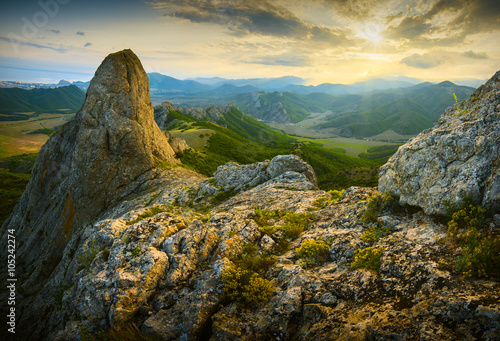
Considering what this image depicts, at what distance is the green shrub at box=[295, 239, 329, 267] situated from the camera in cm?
1039

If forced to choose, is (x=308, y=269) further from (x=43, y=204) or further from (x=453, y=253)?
(x=43, y=204)

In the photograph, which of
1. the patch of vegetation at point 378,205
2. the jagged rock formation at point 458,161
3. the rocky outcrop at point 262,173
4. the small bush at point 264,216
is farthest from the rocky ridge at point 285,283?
the rocky outcrop at point 262,173

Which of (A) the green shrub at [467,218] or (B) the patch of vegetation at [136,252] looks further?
(B) the patch of vegetation at [136,252]

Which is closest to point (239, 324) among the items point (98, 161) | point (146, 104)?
point (98, 161)

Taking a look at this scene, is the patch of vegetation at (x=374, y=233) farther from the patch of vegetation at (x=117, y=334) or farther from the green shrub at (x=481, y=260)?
the patch of vegetation at (x=117, y=334)

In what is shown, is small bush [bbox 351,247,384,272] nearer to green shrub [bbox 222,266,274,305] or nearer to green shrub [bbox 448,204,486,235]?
green shrub [bbox 448,204,486,235]

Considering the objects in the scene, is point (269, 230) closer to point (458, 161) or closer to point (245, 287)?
point (245, 287)

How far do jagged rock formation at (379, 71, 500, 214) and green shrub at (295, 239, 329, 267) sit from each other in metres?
5.00

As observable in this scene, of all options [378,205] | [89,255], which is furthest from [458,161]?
[89,255]

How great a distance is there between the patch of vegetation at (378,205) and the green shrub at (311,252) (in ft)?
10.6

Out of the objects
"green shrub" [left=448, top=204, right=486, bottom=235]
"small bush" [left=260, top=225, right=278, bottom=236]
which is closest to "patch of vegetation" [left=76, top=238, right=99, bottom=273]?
"small bush" [left=260, top=225, right=278, bottom=236]

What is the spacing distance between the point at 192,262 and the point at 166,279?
1.34m

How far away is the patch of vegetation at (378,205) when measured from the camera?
11867 mm

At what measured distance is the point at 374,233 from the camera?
1064cm
